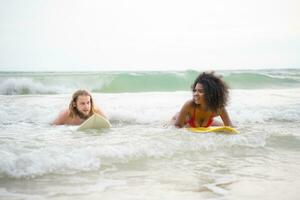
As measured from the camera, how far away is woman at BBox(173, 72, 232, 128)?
243 inches

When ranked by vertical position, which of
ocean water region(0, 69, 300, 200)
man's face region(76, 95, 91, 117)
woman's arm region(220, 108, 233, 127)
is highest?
man's face region(76, 95, 91, 117)

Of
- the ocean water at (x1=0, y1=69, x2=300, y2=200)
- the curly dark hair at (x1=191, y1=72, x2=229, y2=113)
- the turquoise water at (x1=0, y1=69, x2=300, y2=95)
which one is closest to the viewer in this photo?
the ocean water at (x1=0, y1=69, x2=300, y2=200)

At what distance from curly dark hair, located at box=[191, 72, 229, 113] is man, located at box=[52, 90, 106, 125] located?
191 cm

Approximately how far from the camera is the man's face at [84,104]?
6.92 m

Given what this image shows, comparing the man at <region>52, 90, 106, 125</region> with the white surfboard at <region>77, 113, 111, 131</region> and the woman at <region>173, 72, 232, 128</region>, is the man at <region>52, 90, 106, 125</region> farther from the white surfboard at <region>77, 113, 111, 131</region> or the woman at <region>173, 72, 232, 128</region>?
the woman at <region>173, 72, 232, 128</region>

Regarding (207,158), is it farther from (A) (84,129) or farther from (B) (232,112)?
(B) (232,112)

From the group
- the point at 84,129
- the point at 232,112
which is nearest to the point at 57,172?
the point at 84,129

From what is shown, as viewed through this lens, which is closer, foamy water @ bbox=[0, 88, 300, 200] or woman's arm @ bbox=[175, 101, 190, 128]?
foamy water @ bbox=[0, 88, 300, 200]

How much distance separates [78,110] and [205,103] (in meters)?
2.34

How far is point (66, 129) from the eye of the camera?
6.34 meters

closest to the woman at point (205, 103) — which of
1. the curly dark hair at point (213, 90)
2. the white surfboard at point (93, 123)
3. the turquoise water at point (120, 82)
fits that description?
the curly dark hair at point (213, 90)

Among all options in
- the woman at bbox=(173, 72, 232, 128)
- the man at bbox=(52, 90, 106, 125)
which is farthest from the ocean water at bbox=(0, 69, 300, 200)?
the man at bbox=(52, 90, 106, 125)

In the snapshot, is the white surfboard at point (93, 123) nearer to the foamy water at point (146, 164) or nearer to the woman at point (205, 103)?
the foamy water at point (146, 164)

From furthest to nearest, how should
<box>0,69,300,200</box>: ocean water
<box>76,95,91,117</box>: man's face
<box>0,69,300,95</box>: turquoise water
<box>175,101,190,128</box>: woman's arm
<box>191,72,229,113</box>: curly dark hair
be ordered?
<box>0,69,300,95</box>: turquoise water
<box>76,95,91,117</box>: man's face
<box>175,101,190,128</box>: woman's arm
<box>191,72,229,113</box>: curly dark hair
<box>0,69,300,200</box>: ocean water
